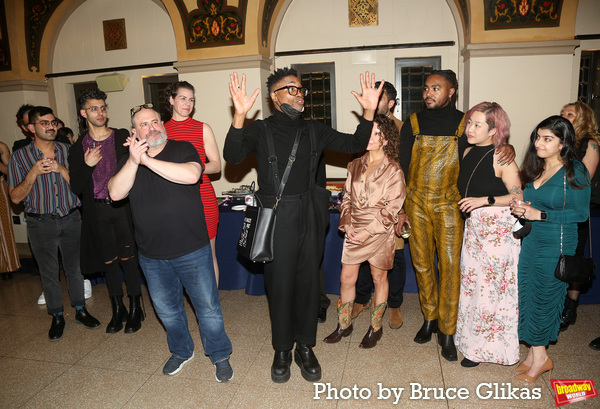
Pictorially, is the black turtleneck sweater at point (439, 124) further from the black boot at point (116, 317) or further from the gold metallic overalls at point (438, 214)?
the black boot at point (116, 317)

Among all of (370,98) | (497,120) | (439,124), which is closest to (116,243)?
(370,98)

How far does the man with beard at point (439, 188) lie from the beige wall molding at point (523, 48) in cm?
206

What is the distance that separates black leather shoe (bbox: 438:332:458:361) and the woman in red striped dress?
191 centimetres

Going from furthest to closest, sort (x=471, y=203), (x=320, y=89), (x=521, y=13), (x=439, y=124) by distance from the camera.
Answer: (x=320, y=89), (x=521, y=13), (x=439, y=124), (x=471, y=203)

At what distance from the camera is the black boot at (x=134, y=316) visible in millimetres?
3375

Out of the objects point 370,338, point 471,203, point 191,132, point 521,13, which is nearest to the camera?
point 471,203

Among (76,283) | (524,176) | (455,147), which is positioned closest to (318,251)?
(455,147)

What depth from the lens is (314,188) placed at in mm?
2559

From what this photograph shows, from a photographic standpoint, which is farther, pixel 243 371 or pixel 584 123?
pixel 584 123

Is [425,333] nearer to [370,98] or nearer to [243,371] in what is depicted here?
[243,371]

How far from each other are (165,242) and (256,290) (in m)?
1.72

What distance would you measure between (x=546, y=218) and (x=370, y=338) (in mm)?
1458

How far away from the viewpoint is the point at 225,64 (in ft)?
16.4

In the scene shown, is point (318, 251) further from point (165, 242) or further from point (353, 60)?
point (353, 60)
